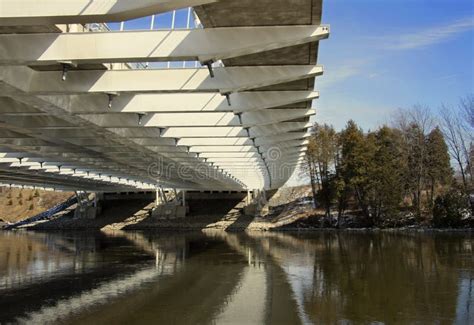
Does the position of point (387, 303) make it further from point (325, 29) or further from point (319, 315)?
point (325, 29)

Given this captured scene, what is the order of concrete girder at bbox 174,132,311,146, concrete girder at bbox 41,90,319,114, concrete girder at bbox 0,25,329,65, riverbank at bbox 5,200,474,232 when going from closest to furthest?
concrete girder at bbox 0,25,329,65 < concrete girder at bbox 41,90,319,114 < concrete girder at bbox 174,132,311,146 < riverbank at bbox 5,200,474,232

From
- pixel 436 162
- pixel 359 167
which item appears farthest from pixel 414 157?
pixel 359 167

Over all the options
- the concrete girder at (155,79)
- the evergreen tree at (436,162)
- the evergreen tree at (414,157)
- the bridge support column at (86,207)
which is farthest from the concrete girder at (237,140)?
the bridge support column at (86,207)

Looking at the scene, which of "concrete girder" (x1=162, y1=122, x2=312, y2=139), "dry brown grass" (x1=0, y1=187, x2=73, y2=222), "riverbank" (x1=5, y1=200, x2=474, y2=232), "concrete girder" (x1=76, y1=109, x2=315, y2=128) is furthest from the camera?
"dry brown grass" (x1=0, y1=187, x2=73, y2=222)

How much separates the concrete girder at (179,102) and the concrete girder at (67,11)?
5.91 m

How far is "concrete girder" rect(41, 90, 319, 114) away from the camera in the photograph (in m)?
13.9

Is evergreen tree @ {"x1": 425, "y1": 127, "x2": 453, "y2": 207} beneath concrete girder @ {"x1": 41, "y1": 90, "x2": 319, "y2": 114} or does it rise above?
above

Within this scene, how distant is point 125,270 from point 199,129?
6.81 metres

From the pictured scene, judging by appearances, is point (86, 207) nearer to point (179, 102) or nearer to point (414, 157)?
point (414, 157)

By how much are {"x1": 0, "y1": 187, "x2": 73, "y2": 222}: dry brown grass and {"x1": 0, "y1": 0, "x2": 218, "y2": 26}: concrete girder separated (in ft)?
312

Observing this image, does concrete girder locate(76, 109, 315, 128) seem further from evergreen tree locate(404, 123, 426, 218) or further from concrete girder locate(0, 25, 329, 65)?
evergreen tree locate(404, 123, 426, 218)

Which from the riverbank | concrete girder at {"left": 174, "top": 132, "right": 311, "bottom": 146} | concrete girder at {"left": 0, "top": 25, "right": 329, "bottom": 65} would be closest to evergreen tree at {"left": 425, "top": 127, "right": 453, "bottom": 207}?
the riverbank

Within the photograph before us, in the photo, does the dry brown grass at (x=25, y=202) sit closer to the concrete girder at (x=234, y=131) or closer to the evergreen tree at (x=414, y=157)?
the evergreen tree at (x=414, y=157)

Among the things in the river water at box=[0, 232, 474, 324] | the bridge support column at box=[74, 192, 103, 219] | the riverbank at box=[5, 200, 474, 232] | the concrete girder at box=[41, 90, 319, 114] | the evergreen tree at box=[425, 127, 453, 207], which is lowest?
the river water at box=[0, 232, 474, 324]
